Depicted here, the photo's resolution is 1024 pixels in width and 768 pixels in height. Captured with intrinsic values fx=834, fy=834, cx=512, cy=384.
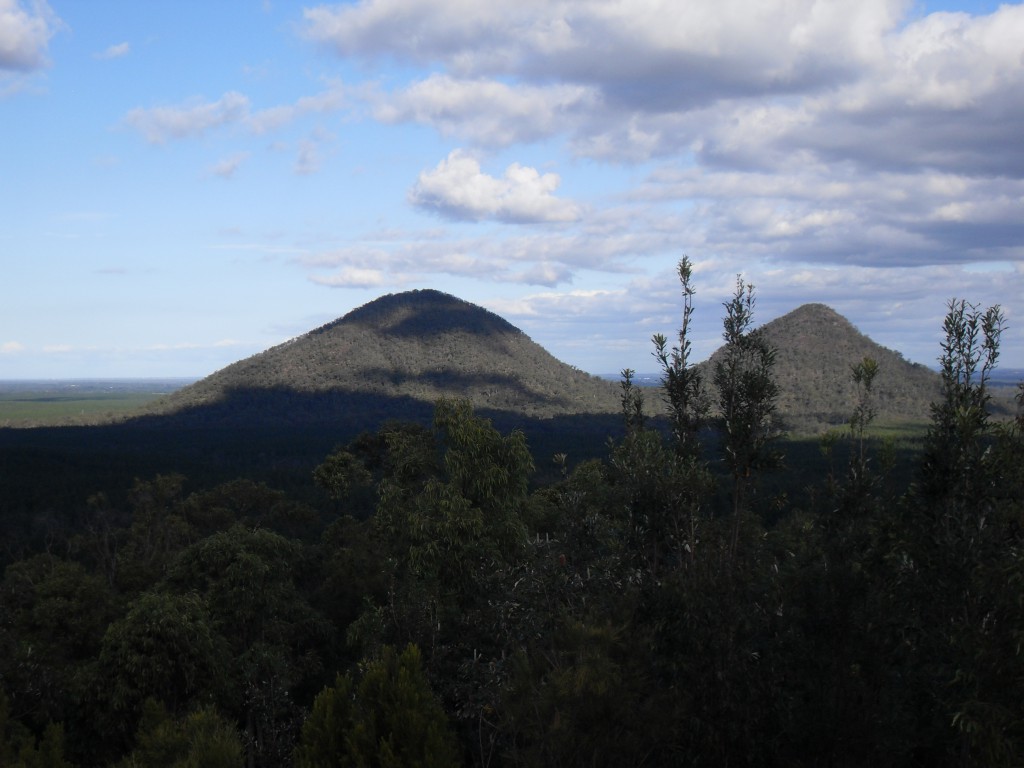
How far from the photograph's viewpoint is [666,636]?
11812mm

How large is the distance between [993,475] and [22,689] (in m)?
18.8

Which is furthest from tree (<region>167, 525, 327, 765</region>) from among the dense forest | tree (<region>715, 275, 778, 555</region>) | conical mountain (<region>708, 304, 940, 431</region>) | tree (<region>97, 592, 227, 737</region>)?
conical mountain (<region>708, 304, 940, 431</region>)

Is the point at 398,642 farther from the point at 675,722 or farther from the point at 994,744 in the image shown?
the point at 994,744

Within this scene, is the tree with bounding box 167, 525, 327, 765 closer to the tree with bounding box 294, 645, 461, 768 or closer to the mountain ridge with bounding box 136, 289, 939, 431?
the tree with bounding box 294, 645, 461, 768

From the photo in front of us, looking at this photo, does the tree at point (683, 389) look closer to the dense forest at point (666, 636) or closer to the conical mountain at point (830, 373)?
the dense forest at point (666, 636)

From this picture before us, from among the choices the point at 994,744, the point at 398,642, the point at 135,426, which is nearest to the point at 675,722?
the point at 994,744

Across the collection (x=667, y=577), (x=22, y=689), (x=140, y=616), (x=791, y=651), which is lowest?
(x=22, y=689)

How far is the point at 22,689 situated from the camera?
17.8m

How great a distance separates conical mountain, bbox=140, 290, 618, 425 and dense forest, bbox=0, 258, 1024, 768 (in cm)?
9338

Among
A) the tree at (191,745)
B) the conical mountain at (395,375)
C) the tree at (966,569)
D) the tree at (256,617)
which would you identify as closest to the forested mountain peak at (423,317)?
the conical mountain at (395,375)

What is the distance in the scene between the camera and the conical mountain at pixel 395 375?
406 feet

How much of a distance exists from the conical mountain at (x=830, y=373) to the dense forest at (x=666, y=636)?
9120cm

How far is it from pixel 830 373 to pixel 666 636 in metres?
131

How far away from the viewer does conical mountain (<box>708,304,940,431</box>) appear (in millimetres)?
114562
